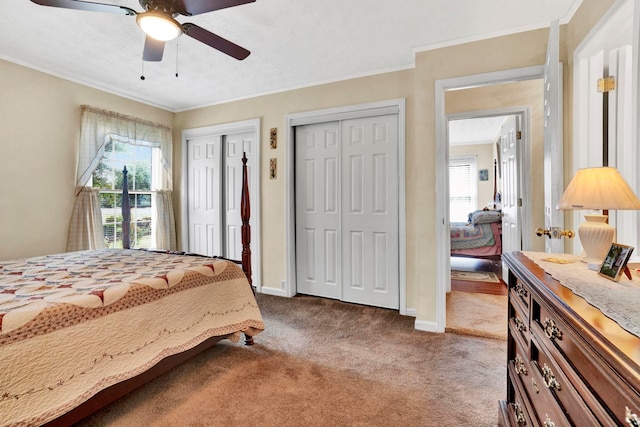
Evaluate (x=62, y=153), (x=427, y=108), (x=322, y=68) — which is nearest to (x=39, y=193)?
(x=62, y=153)

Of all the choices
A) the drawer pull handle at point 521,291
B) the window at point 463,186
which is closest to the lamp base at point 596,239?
the drawer pull handle at point 521,291

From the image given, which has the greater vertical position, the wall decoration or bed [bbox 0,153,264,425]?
the wall decoration

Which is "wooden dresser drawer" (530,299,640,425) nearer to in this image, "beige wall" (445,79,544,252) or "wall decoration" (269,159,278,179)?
"beige wall" (445,79,544,252)

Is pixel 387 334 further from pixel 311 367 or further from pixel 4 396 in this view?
pixel 4 396

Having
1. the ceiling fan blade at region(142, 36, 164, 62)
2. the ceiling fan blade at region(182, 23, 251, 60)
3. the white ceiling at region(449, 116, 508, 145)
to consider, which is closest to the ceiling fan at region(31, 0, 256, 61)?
the ceiling fan blade at region(182, 23, 251, 60)

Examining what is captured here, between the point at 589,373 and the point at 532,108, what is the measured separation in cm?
342

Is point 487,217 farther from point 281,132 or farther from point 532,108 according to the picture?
point 281,132

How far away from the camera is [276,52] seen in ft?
9.18

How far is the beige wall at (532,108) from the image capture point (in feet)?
10.4

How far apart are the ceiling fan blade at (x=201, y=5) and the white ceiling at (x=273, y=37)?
20.3 inches

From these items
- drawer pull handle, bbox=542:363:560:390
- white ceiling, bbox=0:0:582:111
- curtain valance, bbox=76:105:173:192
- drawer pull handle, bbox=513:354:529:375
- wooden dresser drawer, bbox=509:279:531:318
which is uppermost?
white ceiling, bbox=0:0:582:111

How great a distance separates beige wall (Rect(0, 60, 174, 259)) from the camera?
281cm

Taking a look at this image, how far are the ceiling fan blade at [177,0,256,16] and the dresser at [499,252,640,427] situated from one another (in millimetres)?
1783

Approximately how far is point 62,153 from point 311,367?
10.7 feet
